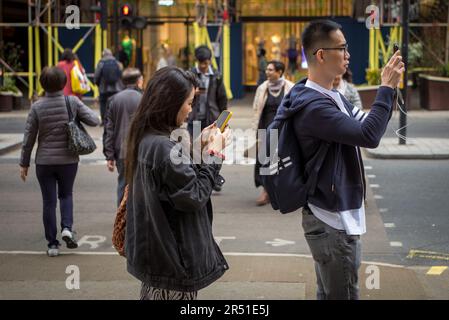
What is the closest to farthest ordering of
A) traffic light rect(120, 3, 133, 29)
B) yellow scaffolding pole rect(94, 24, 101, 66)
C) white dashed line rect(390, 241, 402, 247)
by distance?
white dashed line rect(390, 241, 402, 247)
traffic light rect(120, 3, 133, 29)
yellow scaffolding pole rect(94, 24, 101, 66)

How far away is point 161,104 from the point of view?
4.50 metres

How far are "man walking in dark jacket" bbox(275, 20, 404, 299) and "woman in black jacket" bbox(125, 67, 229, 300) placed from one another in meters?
0.46

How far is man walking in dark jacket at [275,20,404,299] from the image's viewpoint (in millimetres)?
4527

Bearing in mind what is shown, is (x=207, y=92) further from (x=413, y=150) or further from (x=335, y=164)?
(x=335, y=164)

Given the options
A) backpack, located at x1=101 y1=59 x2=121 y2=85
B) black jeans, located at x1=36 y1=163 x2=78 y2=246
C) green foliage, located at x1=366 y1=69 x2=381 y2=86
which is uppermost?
backpack, located at x1=101 y1=59 x2=121 y2=85

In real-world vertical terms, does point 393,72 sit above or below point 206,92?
above

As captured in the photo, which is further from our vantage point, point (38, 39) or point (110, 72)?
point (38, 39)

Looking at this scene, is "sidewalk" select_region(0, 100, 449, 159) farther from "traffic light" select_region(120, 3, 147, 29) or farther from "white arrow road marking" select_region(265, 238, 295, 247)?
"white arrow road marking" select_region(265, 238, 295, 247)

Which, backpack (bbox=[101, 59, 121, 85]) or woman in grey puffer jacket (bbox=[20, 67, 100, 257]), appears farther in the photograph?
backpack (bbox=[101, 59, 121, 85])

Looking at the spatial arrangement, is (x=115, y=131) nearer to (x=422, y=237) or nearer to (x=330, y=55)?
(x=422, y=237)

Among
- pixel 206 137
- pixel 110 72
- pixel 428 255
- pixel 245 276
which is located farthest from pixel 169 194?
pixel 110 72

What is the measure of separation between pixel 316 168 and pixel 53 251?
4.41 meters

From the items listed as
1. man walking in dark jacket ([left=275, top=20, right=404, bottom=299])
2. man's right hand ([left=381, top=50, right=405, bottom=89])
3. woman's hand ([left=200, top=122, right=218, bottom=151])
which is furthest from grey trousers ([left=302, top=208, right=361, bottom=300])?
man's right hand ([left=381, top=50, right=405, bottom=89])

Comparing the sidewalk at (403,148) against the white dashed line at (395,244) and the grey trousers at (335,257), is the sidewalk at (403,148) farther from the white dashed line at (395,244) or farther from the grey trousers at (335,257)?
the grey trousers at (335,257)
